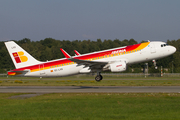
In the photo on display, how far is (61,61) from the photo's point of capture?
35.5 metres

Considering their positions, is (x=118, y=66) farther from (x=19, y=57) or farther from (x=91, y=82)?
(x=91, y=82)

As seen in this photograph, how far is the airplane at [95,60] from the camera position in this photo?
33.1 metres

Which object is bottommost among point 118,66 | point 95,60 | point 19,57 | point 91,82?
point 91,82

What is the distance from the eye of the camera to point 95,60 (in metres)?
34.6

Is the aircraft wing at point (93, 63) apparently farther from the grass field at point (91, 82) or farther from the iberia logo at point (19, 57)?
the grass field at point (91, 82)

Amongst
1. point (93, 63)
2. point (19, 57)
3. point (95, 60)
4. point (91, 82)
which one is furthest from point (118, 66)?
point (91, 82)

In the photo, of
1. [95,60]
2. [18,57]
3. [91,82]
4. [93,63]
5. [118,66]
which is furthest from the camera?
[91,82]

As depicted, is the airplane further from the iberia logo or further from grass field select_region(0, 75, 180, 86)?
grass field select_region(0, 75, 180, 86)

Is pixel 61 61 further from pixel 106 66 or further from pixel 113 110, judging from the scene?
pixel 113 110

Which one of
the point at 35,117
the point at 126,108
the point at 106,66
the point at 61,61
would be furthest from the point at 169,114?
the point at 61,61

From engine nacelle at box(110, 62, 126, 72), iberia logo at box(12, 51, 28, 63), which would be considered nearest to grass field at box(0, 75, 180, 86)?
iberia logo at box(12, 51, 28, 63)

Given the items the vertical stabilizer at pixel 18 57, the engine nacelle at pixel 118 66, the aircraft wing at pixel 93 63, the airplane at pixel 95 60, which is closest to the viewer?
the engine nacelle at pixel 118 66

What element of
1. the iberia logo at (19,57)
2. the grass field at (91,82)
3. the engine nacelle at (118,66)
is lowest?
the grass field at (91,82)

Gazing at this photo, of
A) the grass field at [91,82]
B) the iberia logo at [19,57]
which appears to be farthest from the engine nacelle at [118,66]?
the iberia logo at [19,57]
